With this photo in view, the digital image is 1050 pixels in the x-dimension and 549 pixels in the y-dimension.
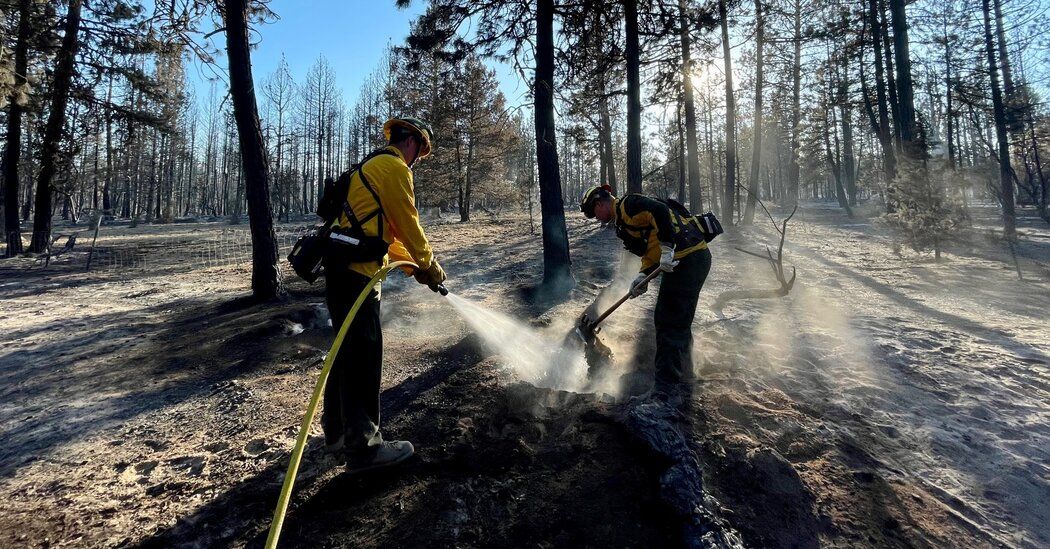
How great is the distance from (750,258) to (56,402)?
12.8m

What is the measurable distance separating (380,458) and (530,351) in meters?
2.80

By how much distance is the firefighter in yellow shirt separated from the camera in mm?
2783

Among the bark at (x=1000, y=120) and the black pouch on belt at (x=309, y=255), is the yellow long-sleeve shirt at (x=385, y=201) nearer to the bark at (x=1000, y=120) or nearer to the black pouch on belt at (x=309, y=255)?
the black pouch on belt at (x=309, y=255)

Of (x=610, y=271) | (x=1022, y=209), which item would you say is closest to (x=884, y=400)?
(x=610, y=271)

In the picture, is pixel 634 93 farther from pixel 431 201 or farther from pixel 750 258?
pixel 431 201

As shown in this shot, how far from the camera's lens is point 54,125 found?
1298 cm

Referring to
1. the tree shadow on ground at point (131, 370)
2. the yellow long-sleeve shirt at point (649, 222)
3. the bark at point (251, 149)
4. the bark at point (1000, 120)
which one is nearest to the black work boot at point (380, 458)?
the tree shadow on ground at point (131, 370)

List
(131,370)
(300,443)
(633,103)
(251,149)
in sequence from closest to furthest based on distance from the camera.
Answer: (300,443), (131,370), (251,149), (633,103)

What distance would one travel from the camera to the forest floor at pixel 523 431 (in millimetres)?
2334

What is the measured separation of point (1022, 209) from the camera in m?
27.7

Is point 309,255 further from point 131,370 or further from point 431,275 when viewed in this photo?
point 131,370

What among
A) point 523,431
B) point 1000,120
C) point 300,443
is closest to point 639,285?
point 523,431

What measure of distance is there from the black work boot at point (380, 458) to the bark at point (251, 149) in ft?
18.7

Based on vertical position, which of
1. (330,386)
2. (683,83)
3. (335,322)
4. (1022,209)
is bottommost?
(330,386)
